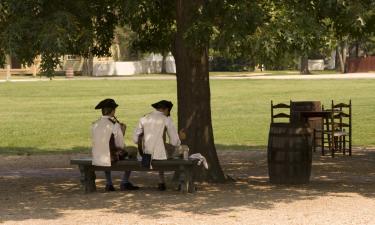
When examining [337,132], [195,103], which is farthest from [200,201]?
[337,132]

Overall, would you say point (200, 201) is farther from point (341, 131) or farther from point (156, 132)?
point (341, 131)

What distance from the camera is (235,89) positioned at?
53.7 meters

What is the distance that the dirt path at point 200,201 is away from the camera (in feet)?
37.3

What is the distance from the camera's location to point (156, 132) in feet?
43.9

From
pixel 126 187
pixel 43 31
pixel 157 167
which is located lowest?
pixel 126 187

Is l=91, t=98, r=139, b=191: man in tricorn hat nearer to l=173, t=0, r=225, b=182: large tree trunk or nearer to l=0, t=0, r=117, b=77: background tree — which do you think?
l=0, t=0, r=117, b=77: background tree

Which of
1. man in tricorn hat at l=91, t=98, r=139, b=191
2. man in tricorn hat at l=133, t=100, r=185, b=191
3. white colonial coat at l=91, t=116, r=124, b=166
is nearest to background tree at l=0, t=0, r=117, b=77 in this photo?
man in tricorn hat at l=91, t=98, r=139, b=191

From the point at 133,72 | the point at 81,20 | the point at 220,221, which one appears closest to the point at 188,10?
the point at 81,20

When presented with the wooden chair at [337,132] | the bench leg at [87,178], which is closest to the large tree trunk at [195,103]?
the bench leg at [87,178]

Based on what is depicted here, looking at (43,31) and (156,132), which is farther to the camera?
(156,132)

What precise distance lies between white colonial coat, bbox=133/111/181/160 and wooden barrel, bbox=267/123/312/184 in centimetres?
191

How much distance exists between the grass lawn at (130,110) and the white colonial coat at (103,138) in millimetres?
8807

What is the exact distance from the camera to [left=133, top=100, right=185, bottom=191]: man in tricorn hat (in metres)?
13.3

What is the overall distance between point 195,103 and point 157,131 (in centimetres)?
175
